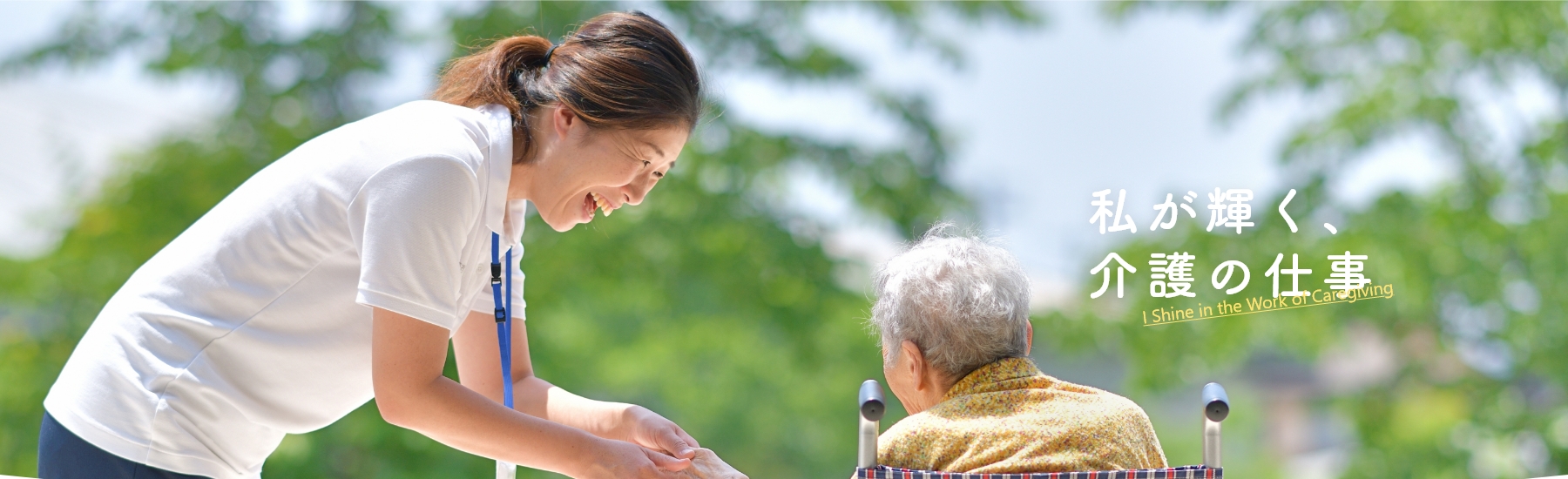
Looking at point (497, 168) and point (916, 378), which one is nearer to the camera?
point (497, 168)

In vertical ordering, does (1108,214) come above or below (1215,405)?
above

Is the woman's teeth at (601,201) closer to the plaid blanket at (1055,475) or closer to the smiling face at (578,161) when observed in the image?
the smiling face at (578,161)

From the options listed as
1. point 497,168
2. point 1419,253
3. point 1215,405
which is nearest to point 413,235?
point 497,168

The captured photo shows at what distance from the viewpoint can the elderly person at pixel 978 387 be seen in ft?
3.83

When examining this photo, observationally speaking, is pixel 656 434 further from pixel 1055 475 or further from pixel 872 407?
pixel 1055 475

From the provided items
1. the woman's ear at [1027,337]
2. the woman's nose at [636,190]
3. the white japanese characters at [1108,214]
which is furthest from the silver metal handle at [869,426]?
the white japanese characters at [1108,214]

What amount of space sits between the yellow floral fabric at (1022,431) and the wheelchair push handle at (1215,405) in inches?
2.7

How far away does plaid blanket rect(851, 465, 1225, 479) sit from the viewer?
1139mm

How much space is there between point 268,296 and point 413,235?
16 centimetres

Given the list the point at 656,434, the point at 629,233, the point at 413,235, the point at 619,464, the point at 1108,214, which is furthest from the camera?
the point at 629,233

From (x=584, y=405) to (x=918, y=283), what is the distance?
16.2 inches

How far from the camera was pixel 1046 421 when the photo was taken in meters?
1.18

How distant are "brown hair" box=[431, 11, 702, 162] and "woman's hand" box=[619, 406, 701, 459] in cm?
33

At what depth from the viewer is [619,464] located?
103 cm
